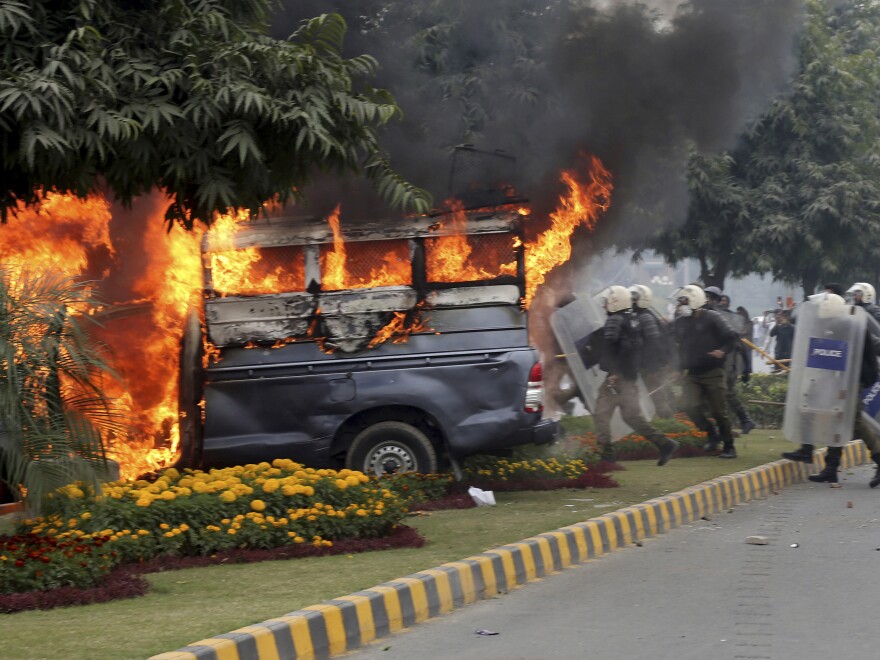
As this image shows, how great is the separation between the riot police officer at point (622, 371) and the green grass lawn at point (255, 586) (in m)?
1.74

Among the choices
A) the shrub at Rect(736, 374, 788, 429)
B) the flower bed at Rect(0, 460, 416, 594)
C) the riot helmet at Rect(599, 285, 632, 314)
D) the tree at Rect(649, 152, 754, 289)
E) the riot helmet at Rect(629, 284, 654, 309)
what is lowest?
the flower bed at Rect(0, 460, 416, 594)

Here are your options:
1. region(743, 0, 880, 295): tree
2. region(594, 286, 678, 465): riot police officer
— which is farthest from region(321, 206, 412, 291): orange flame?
region(743, 0, 880, 295): tree

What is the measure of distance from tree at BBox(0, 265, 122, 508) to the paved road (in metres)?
2.05

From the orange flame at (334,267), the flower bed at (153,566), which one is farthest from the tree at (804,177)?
the flower bed at (153,566)

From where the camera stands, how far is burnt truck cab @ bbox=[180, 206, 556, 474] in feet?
37.7

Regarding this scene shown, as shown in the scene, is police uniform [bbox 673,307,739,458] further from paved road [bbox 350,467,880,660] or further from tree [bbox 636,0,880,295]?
tree [bbox 636,0,880,295]

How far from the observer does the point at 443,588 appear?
745 centimetres

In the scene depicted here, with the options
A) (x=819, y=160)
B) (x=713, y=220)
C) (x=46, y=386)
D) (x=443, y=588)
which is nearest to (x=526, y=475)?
(x=443, y=588)

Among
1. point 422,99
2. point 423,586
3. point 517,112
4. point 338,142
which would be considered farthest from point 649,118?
point 423,586

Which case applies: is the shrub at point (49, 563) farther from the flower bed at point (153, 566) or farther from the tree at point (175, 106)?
the tree at point (175, 106)

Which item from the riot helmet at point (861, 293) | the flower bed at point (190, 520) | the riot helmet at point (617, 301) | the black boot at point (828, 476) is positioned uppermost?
the riot helmet at point (861, 293)

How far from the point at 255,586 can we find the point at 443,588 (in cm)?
101

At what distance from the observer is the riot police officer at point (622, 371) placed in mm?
13773

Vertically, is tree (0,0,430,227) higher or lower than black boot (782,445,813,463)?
higher
